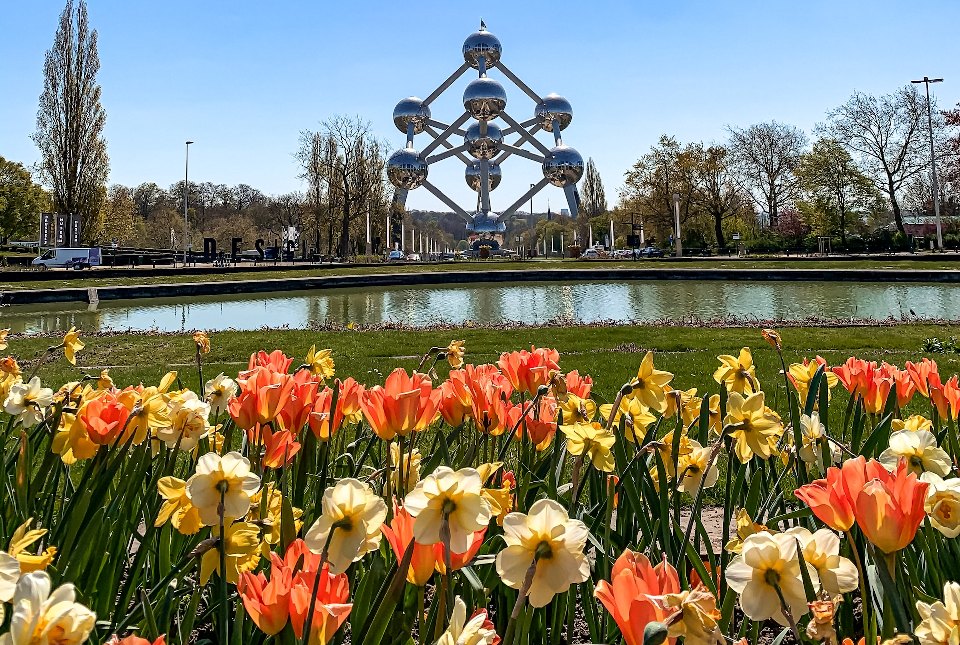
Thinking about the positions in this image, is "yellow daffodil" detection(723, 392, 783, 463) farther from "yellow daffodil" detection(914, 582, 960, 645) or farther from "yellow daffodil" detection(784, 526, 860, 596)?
"yellow daffodil" detection(914, 582, 960, 645)

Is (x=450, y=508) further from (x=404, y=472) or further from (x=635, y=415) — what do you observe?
(x=635, y=415)

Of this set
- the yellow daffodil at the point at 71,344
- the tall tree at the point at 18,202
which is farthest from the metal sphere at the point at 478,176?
the yellow daffodil at the point at 71,344

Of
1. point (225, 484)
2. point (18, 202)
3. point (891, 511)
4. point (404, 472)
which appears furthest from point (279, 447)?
point (18, 202)

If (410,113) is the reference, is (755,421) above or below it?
below

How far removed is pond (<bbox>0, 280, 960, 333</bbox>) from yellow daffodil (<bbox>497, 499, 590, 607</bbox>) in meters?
13.7

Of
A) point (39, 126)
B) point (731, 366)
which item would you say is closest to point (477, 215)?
point (39, 126)

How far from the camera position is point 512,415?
2025mm

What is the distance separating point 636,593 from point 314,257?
5276cm

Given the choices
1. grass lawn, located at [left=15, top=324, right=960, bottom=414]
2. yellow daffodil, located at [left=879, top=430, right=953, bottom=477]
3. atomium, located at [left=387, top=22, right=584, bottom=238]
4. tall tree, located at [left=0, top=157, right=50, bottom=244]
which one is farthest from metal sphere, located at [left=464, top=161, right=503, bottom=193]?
yellow daffodil, located at [left=879, top=430, right=953, bottom=477]

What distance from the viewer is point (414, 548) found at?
1085 millimetres

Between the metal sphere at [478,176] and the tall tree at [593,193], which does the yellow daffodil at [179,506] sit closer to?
the metal sphere at [478,176]

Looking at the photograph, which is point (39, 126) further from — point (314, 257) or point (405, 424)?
point (405, 424)

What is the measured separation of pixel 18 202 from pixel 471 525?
71.4 m

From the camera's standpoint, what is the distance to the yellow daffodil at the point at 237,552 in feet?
4.53
